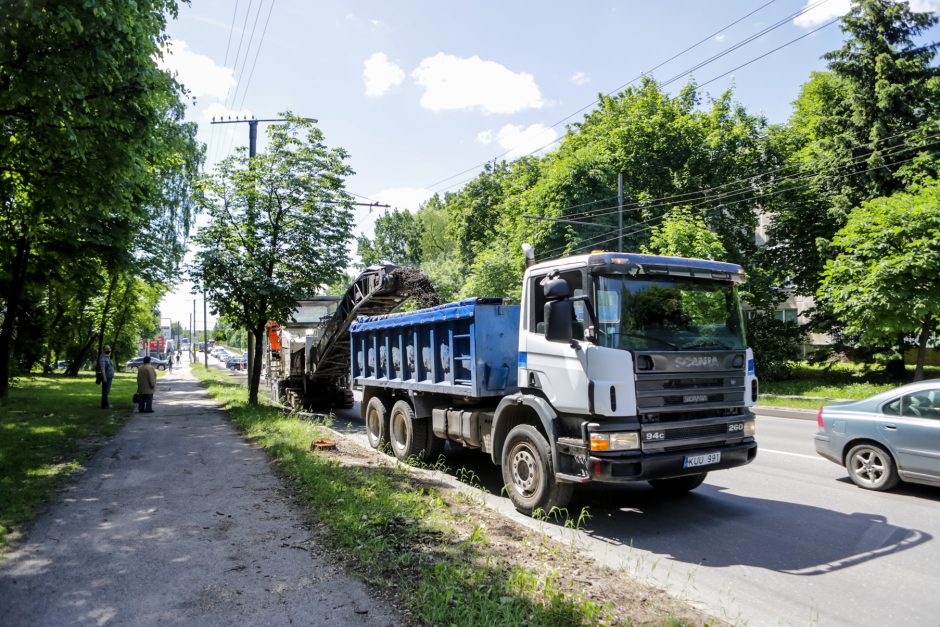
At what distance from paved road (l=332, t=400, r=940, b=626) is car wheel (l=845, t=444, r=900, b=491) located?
183 millimetres

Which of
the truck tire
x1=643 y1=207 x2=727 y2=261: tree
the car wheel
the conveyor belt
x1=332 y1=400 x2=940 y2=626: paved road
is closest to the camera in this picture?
x1=332 y1=400 x2=940 y2=626: paved road

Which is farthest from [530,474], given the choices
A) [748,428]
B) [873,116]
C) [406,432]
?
[873,116]

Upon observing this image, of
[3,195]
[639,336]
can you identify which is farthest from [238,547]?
[3,195]

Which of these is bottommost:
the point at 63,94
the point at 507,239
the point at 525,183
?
the point at 63,94

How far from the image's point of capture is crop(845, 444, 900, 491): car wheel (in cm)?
724

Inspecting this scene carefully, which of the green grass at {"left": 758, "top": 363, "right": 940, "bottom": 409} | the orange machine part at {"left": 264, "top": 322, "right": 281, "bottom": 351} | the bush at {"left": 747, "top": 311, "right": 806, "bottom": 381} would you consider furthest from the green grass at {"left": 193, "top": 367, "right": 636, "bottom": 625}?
the bush at {"left": 747, "top": 311, "right": 806, "bottom": 381}

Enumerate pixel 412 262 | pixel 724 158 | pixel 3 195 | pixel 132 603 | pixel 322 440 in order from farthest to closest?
pixel 412 262, pixel 724 158, pixel 3 195, pixel 322 440, pixel 132 603

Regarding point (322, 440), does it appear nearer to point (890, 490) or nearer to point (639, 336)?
point (639, 336)

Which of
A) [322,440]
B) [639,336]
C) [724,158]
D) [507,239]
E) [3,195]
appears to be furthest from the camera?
[507,239]

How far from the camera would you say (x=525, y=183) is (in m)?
38.5

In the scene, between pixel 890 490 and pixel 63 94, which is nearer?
pixel 890 490

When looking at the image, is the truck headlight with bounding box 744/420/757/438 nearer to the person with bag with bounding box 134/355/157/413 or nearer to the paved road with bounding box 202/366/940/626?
the paved road with bounding box 202/366/940/626

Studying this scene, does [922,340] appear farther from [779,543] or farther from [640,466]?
[640,466]

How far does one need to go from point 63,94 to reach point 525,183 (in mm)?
32307
